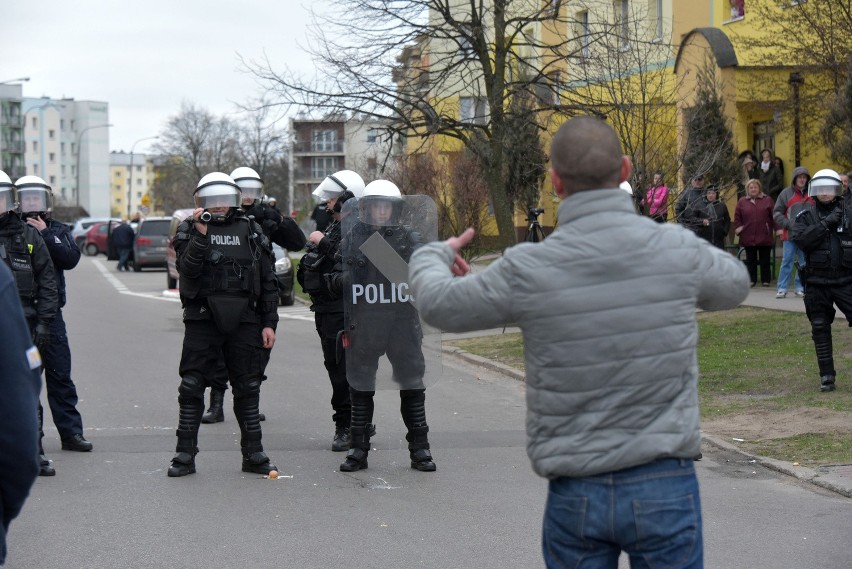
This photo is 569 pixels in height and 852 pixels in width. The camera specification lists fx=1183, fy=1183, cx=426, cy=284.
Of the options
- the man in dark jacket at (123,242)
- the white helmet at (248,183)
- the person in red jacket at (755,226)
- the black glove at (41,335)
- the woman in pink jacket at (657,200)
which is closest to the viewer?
the black glove at (41,335)

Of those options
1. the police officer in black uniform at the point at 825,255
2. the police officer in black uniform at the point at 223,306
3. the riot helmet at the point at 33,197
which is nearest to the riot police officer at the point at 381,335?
the police officer in black uniform at the point at 223,306

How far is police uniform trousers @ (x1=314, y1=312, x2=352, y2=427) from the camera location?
866 cm

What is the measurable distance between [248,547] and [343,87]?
15.7 metres

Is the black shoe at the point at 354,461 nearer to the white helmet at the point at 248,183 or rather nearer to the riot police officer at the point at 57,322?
the riot police officer at the point at 57,322

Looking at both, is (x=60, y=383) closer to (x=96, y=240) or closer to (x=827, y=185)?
(x=827, y=185)

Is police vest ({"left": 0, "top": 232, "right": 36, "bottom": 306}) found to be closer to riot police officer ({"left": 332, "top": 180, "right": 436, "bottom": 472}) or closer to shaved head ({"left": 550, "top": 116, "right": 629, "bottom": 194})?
riot police officer ({"left": 332, "top": 180, "right": 436, "bottom": 472})

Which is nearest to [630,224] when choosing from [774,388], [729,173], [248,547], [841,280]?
[248,547]

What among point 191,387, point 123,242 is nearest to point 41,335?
point 191,387

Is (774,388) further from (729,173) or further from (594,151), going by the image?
(729,173)

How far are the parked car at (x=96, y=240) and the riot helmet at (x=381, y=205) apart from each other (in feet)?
167

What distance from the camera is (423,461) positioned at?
7969mm

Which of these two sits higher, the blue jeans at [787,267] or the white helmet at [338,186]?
the white helmet at [338,186]

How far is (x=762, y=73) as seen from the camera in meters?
24.7

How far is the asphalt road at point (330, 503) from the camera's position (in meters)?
5.88
